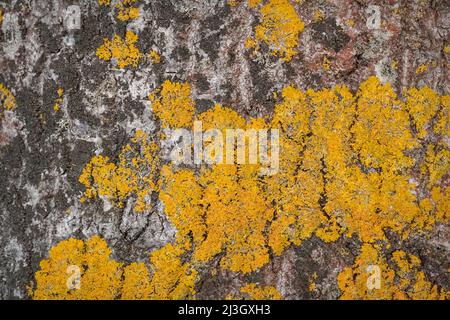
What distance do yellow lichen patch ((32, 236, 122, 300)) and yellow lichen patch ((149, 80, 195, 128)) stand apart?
1.46 feet

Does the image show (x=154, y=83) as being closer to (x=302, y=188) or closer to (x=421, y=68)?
(x=302, y=188)

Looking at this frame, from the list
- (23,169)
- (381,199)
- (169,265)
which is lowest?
(169,265)

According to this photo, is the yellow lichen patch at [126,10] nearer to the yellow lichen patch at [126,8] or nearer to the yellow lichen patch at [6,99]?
the yellow lichen patch at [126,8]

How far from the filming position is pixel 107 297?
130 centimetres

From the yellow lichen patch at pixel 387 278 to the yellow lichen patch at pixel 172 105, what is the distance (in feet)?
2.30

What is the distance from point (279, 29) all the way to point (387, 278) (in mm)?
862

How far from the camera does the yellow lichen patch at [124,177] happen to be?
1316 millimetres

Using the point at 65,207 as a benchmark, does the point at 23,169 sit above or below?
above

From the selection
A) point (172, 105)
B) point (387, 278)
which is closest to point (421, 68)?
point (387, 278)

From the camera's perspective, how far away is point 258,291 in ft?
4.33

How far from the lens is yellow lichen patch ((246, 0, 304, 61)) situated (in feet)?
4.34
